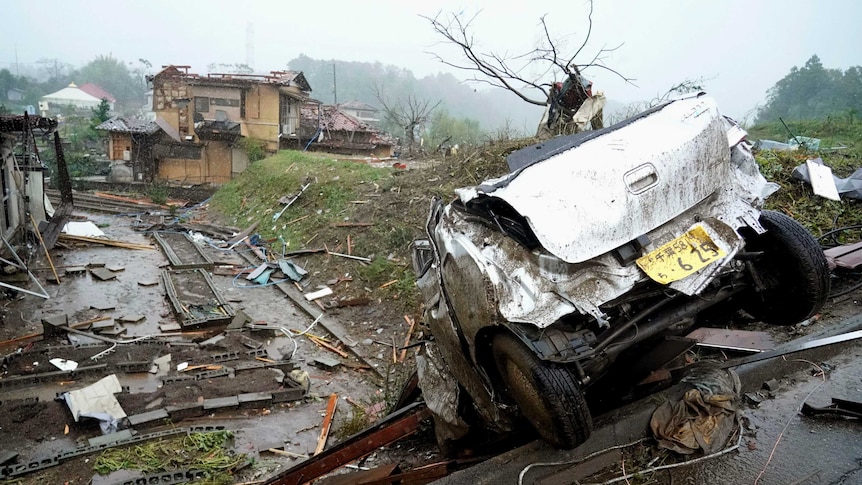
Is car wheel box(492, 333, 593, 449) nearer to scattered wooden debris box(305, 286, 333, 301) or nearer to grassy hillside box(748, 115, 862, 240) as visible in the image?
grassy hillside box(748, 115, 862, 240)

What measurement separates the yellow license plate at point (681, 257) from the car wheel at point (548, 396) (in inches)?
29.4

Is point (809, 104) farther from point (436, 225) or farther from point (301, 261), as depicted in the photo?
point (436, 225)

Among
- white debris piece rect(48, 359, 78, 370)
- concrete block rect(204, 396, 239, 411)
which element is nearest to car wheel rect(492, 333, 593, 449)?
concrete block rect(204, 396, 239, 411)

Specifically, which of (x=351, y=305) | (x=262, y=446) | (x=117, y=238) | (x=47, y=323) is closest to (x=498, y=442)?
(x=262, y=446)

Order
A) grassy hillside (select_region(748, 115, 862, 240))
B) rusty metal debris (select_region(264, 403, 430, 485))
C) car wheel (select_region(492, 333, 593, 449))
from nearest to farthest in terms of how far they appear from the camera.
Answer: car wheel (select_region(492, 333, 593, 449)) → rusty metal debris (select_region(264, 403, 430, 485)) → grassy hillside (select_region(748, 115, 862, 240))

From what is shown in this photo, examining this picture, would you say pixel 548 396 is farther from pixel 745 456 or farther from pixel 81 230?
pixel 81 230

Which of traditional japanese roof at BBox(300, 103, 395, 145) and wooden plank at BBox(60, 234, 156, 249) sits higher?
traditional japanese roof at BBox(300, 103, 395, 145)

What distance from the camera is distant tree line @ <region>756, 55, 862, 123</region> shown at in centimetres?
2781

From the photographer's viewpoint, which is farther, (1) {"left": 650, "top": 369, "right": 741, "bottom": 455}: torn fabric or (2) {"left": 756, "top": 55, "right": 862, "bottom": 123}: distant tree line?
(2) {"left": 756, "top": 55, "right": 862, "bottom": 123}: distant tree line

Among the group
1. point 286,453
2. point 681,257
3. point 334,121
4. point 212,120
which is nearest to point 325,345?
point 286,453

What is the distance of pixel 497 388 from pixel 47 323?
845cm

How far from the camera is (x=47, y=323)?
8.69m

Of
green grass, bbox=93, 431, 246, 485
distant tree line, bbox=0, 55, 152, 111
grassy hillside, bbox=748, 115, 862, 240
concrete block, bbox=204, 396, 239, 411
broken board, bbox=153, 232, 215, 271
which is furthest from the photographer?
distant tree line, bbox=0, 55, 152, 111

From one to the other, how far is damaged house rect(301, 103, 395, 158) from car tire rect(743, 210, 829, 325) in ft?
96.4
